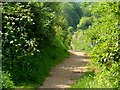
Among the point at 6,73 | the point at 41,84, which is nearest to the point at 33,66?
the point at 41,84

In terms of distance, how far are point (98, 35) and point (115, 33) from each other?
0.87m

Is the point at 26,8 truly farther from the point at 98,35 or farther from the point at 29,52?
the point at 98,35

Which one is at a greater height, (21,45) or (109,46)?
(109,46)

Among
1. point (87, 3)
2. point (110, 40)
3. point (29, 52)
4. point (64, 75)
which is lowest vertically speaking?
point (64, 75)

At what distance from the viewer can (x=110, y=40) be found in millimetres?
7684

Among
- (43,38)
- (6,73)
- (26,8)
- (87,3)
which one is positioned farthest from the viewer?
(43,38)

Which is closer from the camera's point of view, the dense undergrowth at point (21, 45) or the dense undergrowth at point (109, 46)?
the dense undergrowth at point (109, 46)

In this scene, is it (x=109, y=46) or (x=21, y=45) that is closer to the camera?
(x=109, y=46)

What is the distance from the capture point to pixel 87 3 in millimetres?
8164

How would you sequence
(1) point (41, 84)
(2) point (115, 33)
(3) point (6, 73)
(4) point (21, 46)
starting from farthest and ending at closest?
(4) point (21, 46) < (1) point (41, 84) < (3) point (6, 73) < (2) point (115, 33)

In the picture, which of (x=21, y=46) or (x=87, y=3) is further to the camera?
(x=21, y=46)

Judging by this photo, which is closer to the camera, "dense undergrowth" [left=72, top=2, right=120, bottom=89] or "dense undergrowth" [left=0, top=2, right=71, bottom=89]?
"dense undergrowth" [left=72, top=2, right=120, bottom=89]

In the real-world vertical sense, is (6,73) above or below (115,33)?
below

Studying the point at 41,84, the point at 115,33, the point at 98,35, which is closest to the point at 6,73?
the point at 41,84
